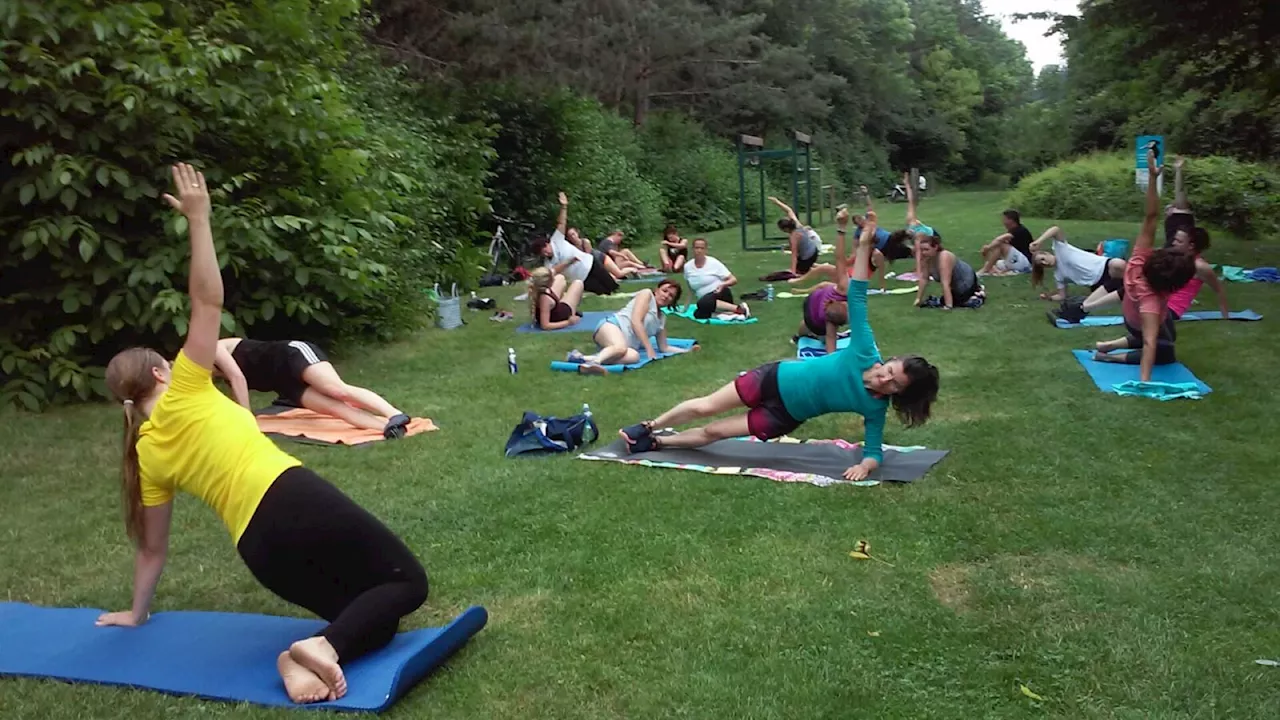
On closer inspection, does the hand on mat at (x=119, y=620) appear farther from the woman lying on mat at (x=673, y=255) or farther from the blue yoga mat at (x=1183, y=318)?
the woman lying on mat at (x=673, y=255)

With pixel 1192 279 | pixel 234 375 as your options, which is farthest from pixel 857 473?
pixel 1192 279

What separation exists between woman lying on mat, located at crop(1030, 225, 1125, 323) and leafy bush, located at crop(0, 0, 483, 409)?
6.85m

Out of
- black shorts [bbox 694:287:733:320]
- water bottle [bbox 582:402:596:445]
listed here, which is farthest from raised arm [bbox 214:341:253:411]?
black shorts [bbox 694:287:733:320]

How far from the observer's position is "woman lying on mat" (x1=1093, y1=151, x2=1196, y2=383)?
7.38m

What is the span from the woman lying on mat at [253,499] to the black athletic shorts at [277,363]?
10.6 ft

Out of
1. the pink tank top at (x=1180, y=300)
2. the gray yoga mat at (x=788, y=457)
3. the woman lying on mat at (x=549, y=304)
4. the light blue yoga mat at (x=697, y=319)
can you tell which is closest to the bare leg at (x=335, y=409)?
the gray yoga mat at (x=788, y=457)

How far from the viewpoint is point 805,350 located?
9141mm

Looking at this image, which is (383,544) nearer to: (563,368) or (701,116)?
(563,368)

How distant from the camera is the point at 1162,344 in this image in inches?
311

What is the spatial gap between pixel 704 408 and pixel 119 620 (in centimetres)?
351

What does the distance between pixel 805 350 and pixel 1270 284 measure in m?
7.00

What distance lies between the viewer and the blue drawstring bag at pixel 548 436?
6.16 m

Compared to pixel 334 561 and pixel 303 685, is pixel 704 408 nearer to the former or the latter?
pixel 334 561

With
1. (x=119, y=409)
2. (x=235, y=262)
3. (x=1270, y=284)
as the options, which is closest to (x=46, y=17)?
(x=235, y=262)
